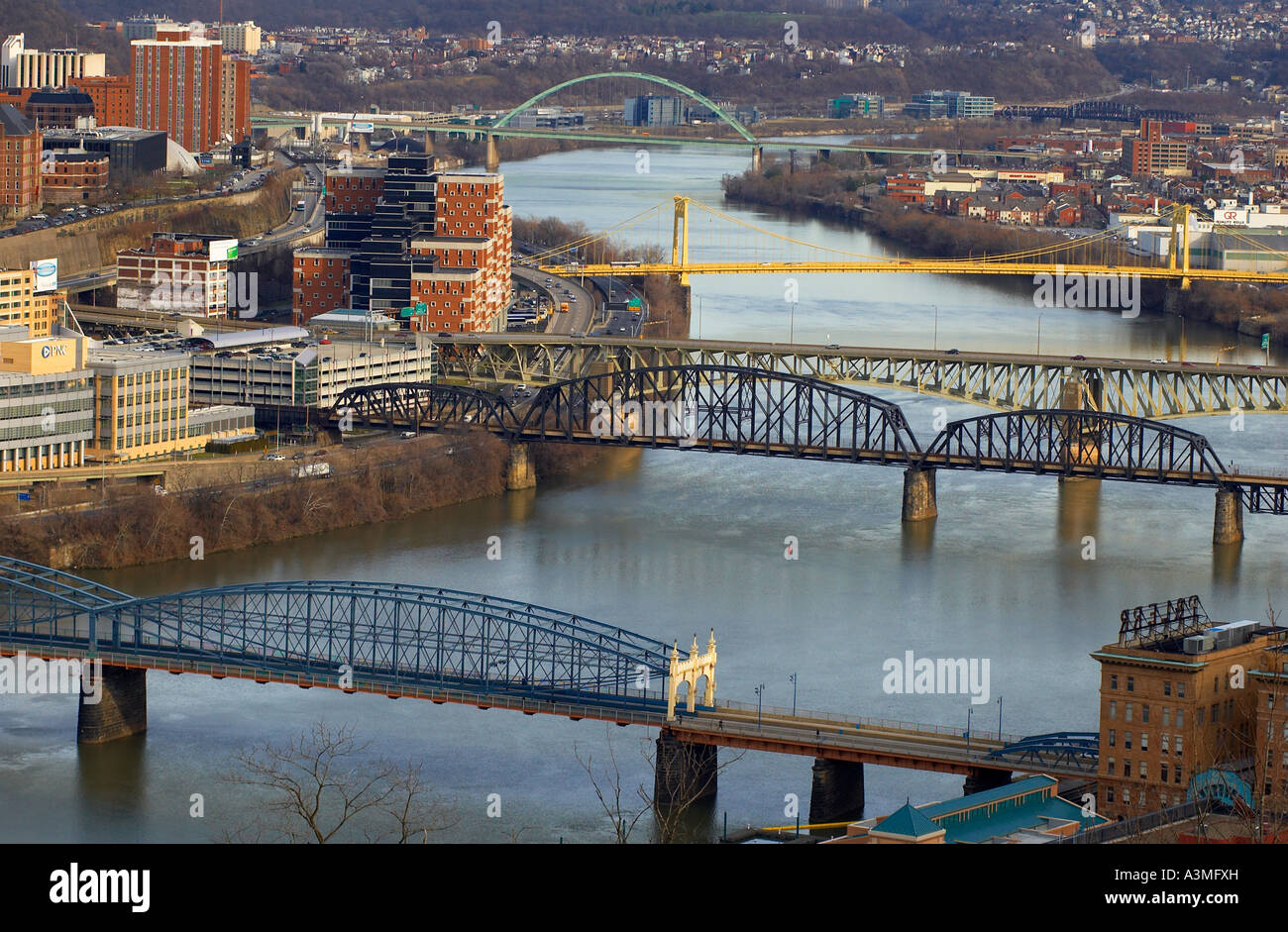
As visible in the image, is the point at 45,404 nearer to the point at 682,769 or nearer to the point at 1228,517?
the point at 1228,517

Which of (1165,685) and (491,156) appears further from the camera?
(491,156)

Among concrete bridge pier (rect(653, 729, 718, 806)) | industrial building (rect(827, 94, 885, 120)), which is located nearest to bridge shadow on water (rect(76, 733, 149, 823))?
concrete bridge pier (rect(653, 729, 718, 806))

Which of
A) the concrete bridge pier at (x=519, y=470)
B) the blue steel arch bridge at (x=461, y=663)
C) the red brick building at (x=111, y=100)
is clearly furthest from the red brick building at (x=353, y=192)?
the red brick building at (x=111, y=100)

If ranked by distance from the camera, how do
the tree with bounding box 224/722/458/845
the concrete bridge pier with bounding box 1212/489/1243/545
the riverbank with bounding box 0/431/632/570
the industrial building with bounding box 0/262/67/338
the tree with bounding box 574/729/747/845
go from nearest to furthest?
the tree with bounding box 224/722/458/845, the tree with bounding box 574/729/747/845, the riverbank with bounding box 0/431/632/570, the concrete bridge pier with bounding box 1212/489/1243/545, the industrial building with bounding box 0/262/67/338

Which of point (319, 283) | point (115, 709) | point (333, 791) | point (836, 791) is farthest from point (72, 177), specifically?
point (836, 791)

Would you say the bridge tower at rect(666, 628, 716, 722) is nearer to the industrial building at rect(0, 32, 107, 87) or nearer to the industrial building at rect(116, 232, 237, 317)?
the industrial building at rect(116, 232, 237, 317)
